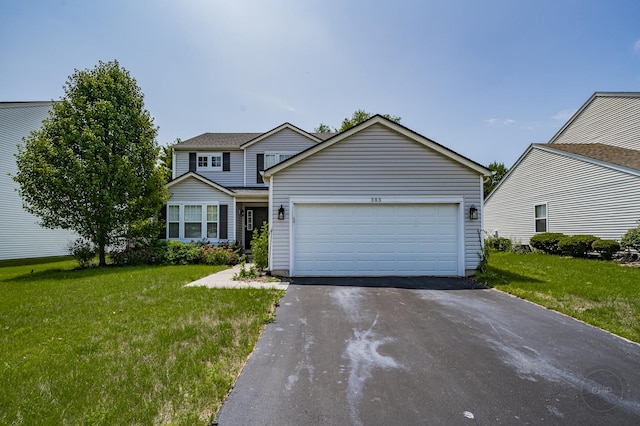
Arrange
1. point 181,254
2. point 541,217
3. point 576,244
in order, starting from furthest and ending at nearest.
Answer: point 541,217 < point 576,244 < point 181,254

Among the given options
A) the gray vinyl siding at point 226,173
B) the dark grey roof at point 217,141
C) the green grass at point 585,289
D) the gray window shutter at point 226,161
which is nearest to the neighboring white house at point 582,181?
the green grass at point 585,289

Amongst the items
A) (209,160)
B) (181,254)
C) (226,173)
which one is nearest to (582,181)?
(226,173)

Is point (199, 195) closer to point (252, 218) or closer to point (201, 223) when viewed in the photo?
point (201, 223)

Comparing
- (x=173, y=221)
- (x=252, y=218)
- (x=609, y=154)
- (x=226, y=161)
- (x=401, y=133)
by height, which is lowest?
(x=173, y=221)

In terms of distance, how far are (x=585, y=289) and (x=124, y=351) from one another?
9.55 metres

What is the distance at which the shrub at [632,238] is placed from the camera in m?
11.1

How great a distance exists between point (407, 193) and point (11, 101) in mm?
20959

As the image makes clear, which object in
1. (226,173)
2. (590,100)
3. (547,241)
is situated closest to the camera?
(547,241)

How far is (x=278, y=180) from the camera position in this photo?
9.43 m

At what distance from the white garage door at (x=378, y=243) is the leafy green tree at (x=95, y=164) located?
8079 mm

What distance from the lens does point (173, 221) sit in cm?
1484

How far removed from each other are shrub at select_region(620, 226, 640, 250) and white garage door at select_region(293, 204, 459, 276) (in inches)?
302

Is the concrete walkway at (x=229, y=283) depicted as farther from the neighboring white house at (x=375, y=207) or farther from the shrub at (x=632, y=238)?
the shrub at (x=632, y=238)

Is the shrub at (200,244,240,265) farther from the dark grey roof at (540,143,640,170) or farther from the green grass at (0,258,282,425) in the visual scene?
the dark grey roof at (540,143,640,170)
